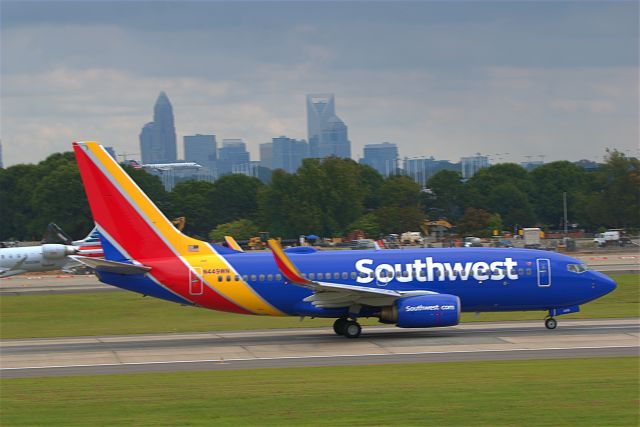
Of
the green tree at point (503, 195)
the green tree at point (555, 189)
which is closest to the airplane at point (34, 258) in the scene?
the green tree at point (503, 195)

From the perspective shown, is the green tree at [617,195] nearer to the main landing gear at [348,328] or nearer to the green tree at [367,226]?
the green tree at [367,226]

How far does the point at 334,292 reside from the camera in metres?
32.8

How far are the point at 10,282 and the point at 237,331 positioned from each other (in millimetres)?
43133

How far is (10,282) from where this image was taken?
75125 millimetres

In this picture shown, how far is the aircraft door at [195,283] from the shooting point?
33.8 metres

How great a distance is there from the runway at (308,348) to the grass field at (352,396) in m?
1.66

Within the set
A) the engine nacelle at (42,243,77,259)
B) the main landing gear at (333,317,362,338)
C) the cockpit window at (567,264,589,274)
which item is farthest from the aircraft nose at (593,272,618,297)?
the engine nacelle at (42,243,77,259)

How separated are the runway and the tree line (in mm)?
78513

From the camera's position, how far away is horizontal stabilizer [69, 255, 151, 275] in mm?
32500

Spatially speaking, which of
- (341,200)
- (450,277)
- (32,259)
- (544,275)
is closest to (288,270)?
(450,277)

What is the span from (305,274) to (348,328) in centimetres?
254

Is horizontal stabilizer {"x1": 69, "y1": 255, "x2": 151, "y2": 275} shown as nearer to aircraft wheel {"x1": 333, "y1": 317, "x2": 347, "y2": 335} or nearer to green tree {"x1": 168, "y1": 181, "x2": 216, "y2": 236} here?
aircraft wheel {"x1": 333, "y1": 317, "x2": 347, "y2": 335}

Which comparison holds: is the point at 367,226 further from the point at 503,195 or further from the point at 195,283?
the point at 195,283

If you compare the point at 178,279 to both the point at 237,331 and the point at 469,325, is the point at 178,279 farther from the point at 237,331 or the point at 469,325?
the point at 469,325
